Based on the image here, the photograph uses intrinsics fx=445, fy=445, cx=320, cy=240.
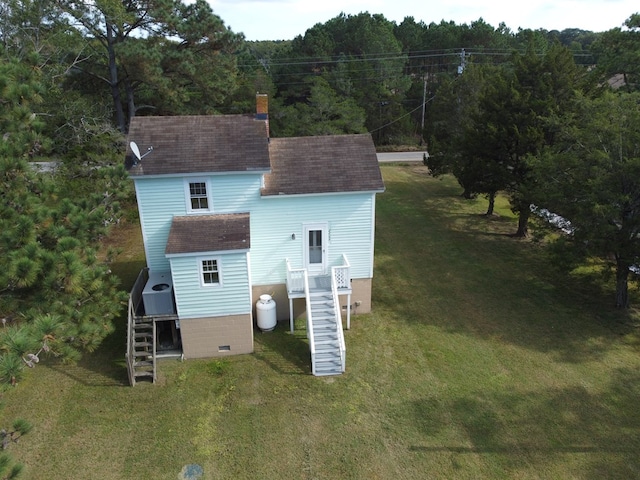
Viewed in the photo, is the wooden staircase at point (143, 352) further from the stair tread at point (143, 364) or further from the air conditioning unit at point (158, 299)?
the air conditioning unit at point (158, 299)

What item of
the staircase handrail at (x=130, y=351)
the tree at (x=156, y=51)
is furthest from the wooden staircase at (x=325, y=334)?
the tree at (x=156, y=51)

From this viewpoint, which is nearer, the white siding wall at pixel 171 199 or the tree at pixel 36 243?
the tree at pixel 36 243

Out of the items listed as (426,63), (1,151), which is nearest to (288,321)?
(1,151)

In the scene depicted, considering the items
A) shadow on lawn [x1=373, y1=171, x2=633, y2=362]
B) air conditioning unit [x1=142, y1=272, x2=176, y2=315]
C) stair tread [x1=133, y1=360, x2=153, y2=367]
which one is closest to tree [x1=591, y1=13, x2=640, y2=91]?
shadow on lawn [x1=373, y1=171, x2=633, y2=362]

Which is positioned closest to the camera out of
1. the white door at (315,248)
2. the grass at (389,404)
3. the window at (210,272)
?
the grass at (389,404)

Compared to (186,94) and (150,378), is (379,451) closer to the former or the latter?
(150,378)

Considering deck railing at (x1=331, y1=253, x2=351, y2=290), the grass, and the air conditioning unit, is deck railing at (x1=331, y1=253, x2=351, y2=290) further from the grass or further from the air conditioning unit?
the air conditioning unit

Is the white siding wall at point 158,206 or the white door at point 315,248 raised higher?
the white siding wall at point 158,206
